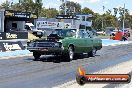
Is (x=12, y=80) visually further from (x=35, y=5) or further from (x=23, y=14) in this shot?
(x=35, y=5)

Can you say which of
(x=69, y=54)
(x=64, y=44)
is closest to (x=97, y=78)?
(x=64, y=44)

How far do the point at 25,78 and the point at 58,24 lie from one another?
57.2m

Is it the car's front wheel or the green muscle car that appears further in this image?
the car's front wheel

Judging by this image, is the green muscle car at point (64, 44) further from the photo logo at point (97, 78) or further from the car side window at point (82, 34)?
the photo logo at point (97, 78)

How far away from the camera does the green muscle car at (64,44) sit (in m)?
18.1

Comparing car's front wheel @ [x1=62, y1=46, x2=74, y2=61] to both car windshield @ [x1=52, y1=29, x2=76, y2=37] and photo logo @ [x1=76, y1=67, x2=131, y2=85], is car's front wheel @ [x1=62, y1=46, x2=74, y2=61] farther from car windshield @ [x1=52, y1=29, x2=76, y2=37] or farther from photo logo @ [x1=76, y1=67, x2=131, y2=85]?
photo logo @ [x1=76, y1=67, x2=131, y2=85]

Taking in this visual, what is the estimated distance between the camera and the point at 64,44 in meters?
18.6

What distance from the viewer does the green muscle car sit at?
1806 cm

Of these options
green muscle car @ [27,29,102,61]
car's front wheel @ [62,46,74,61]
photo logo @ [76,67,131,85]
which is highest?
photo logo @ [76,67,131,85]

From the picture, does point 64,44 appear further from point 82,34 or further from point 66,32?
point 82,34

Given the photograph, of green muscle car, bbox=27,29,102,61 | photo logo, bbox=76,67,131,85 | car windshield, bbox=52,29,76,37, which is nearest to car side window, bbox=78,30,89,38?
green muscle car, bbox=27,29,102,61

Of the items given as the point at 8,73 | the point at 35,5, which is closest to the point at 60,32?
the point at 8,73

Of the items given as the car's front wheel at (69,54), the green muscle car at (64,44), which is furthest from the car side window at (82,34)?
the car's front wheel at (69,54)

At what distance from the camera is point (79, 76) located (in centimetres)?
334
